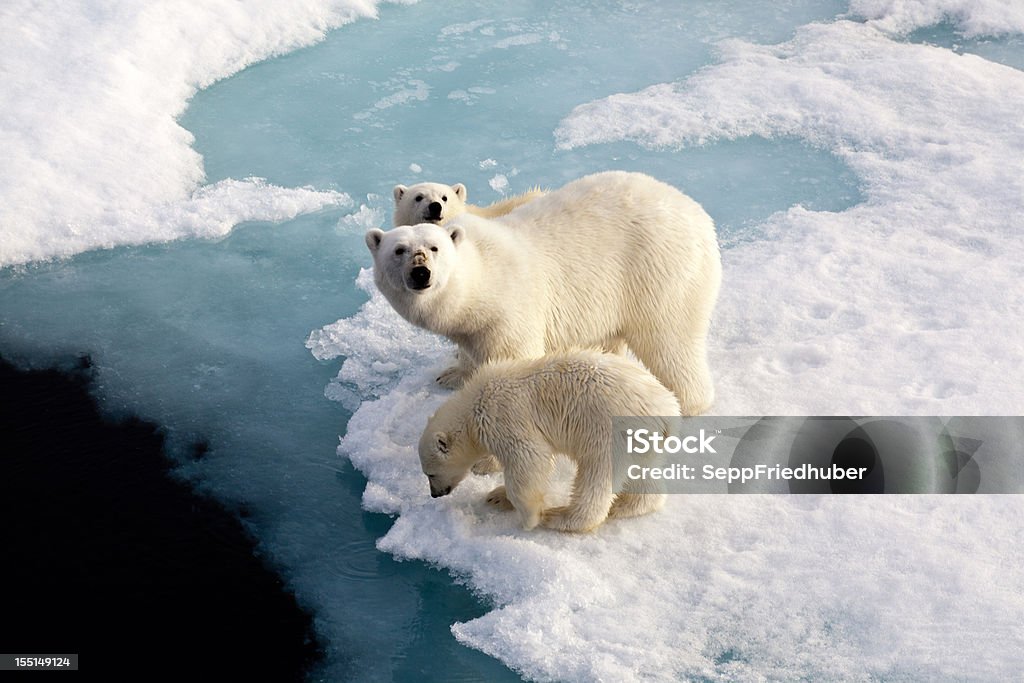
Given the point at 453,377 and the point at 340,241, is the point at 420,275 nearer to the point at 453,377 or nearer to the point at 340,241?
the point at 453,377

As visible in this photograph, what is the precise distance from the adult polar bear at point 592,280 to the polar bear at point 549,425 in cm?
27

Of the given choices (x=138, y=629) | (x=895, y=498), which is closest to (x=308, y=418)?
(x=138, y=629)

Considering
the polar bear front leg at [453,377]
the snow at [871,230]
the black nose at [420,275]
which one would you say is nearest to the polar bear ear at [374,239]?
the black nose at [420,275]

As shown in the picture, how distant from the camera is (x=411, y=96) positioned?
7438mm

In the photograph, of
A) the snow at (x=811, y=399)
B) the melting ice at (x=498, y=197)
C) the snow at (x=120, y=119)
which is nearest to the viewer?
the snow at (x=811, y=399)

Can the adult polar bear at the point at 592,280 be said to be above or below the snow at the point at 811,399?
above

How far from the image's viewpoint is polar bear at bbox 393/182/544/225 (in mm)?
4891

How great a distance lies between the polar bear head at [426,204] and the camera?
489 cm

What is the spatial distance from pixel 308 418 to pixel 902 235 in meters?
3.37

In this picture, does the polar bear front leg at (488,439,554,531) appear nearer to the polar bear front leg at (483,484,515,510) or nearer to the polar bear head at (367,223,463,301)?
the polar bear front leg at (483,484,515,510)

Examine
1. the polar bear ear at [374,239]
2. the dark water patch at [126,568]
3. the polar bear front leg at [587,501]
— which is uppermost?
the polar bear ear at [374,239]

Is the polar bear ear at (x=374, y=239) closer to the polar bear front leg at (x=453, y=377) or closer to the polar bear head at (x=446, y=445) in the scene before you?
the polar bear head at (x=446, y=445)

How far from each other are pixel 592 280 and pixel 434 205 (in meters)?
0.93

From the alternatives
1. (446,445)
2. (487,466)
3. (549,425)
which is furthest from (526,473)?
(487,466)
